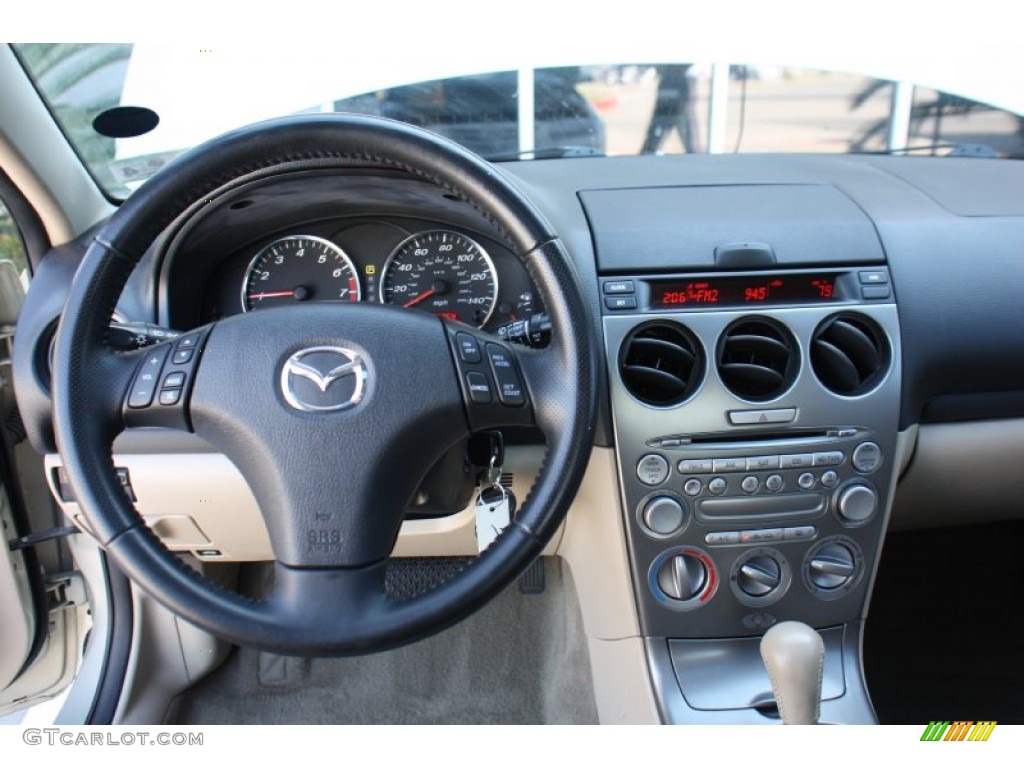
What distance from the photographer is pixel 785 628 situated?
3.94 feet

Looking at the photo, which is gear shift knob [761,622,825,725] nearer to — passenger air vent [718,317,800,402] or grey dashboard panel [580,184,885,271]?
passenger air vent [718,317,800,402]

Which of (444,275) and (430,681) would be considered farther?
(430,681)

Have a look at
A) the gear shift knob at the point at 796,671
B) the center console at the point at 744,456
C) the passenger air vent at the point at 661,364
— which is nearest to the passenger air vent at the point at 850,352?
the center console at the point at 744,456

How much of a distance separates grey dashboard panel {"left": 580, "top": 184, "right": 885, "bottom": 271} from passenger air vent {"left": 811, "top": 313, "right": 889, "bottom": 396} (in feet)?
0.36

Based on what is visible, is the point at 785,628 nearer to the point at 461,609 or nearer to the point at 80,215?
the point at 461,609

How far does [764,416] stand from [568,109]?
87 centimetres

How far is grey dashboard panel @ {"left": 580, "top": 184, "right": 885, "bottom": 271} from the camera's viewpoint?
52.6 inches

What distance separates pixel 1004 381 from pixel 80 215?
5.66 ft

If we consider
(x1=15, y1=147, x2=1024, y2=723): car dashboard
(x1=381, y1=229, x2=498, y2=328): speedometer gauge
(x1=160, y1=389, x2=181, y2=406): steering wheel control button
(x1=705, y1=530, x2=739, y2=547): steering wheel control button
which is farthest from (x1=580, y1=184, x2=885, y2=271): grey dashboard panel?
(x1=160, y1=389, x2=181, y2=406): steering wheel control button

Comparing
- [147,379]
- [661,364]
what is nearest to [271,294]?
[147,379]

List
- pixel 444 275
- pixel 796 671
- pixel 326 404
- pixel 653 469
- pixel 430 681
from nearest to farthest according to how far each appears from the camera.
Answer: pixel 326 404, pixel 796 671, pixel 653 469, pixel 444 275, pixel 430 681

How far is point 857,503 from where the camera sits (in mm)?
1351

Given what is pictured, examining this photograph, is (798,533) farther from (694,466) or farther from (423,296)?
(423,296)

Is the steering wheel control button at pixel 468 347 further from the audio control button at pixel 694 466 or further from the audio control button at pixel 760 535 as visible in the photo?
the audio control button at pixel 760 535
